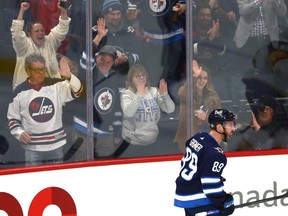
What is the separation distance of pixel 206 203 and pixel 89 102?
1697mm

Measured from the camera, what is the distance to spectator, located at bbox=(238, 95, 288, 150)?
830 centimetres

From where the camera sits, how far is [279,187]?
8328mm

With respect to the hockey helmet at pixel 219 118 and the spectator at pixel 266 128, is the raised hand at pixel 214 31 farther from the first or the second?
the hockey helmet at pixel 219 118

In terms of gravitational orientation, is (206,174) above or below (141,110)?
below

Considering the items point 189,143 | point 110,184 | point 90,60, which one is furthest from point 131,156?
point 189,143

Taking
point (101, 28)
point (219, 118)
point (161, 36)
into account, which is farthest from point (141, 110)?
point (219, 118)

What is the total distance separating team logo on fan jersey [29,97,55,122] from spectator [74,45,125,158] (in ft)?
0.70

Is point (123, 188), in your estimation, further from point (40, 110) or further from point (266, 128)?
point (266, 128)

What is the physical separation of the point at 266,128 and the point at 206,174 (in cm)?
223

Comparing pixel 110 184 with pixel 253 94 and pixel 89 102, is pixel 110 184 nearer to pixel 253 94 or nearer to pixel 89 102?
pixel 89 102

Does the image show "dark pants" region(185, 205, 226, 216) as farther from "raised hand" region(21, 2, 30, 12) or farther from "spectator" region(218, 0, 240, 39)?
"spectator" region(218, 0, 240, 39)

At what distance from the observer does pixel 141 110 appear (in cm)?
798

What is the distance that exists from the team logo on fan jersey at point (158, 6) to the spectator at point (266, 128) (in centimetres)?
110

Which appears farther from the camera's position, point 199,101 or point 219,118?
point 199,101
